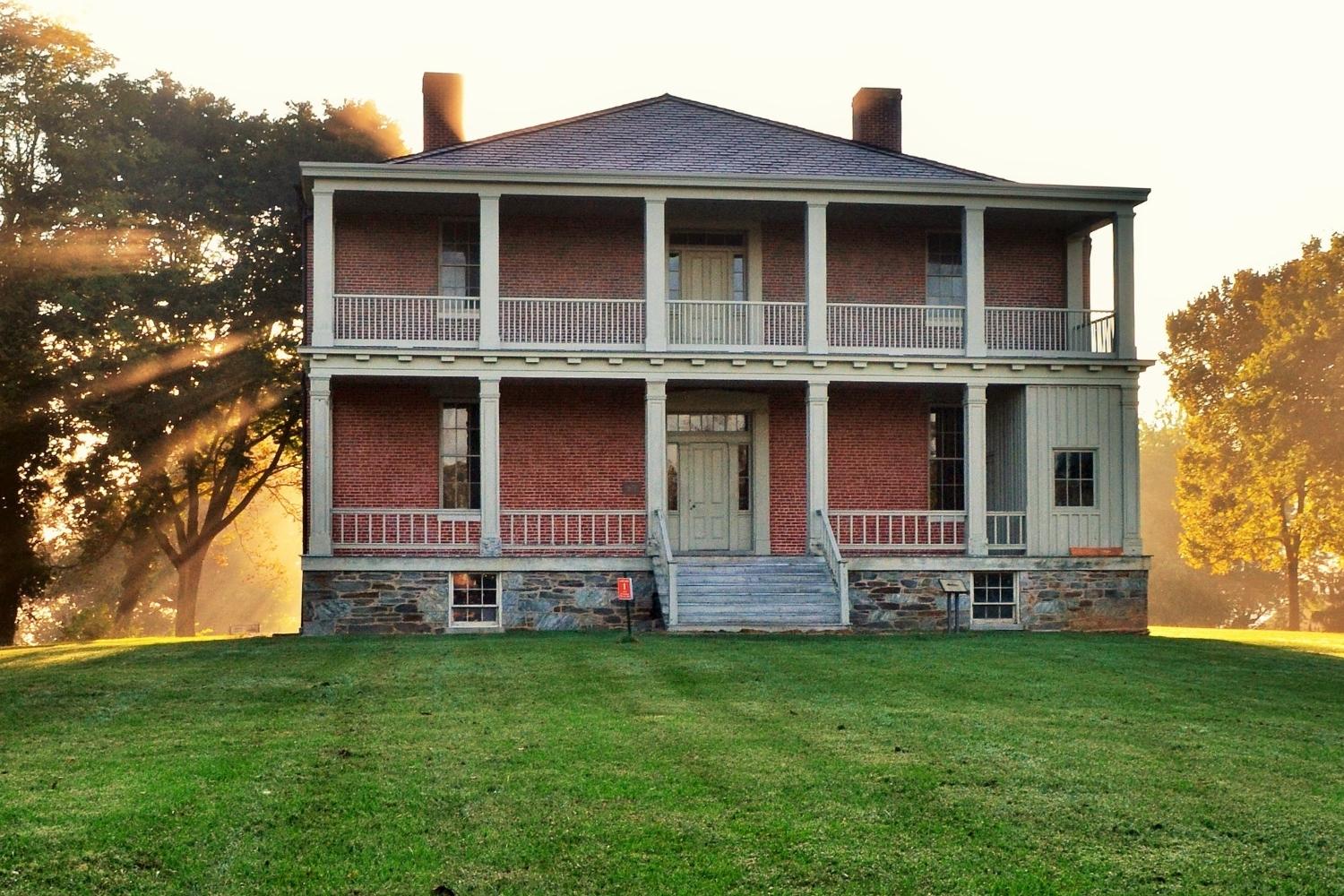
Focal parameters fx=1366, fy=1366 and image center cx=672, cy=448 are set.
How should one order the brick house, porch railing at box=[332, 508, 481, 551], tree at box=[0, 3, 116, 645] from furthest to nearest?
tree at box=[0, 3, 116, 645], porch railing at box=[332, 508, 481, 551], the brick house

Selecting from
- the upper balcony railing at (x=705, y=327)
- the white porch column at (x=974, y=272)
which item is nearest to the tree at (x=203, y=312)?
the upper balcony railing at (x=705, y=327)

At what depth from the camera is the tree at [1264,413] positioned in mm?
33156

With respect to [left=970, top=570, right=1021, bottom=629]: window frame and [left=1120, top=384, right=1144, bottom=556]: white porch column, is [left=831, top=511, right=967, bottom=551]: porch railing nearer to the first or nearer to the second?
[left=970, top=570, right=1021, bottom=629]: window frame

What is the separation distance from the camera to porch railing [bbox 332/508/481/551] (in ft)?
68.8

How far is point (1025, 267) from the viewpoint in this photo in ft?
79.2

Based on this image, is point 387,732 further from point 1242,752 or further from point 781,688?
point 1242,752

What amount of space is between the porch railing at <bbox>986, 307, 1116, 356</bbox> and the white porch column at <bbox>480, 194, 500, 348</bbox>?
801 cm

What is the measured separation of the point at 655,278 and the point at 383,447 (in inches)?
214

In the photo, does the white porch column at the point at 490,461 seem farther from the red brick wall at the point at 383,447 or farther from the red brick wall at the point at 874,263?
the red brick wall at the point at 874,263

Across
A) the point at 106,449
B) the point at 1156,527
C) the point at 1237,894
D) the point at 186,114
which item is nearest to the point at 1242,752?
the point at 1237,894

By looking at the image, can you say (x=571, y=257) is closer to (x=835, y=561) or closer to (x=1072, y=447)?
(x=835, y=561)

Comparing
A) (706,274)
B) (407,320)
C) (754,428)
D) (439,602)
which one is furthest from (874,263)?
(439,602)

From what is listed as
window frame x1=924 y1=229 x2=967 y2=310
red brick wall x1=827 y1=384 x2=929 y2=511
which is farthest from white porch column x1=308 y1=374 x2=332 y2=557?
window frame x1=924 y1=229 x2=967 y2=310

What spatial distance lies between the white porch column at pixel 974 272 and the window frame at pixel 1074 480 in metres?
2.20
